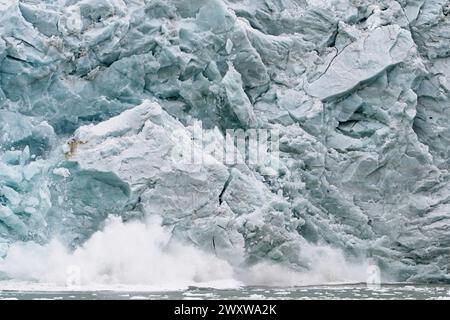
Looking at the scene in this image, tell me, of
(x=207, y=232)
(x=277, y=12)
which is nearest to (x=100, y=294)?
(x=207, y=232)

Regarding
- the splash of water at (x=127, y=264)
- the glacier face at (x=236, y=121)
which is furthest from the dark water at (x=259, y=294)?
the glacier face at (x=236, y=121)

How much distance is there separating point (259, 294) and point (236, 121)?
3.50 m

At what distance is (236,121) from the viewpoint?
43.9ft

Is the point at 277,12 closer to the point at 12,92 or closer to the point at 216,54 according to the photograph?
the point at 216,54

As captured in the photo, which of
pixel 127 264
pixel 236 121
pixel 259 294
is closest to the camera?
pixel 259 294

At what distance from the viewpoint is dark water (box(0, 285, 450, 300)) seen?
10.0 meters

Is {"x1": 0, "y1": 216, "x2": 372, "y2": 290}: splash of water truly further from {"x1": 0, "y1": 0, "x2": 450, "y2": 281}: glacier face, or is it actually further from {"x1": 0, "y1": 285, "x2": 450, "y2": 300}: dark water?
{"x1": 0, "y1": 285, "x2": 450, "y2": 300}: dark water

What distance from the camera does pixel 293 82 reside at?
549 inches

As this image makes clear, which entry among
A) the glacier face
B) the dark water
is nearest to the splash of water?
the glacier face

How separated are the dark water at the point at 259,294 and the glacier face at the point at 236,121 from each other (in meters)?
1.01

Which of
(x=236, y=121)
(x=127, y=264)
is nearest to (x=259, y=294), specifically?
(x=127, y=264)

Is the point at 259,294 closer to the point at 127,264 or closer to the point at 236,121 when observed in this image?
the point at 127,264

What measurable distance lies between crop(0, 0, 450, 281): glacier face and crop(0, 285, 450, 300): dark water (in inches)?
39.6
